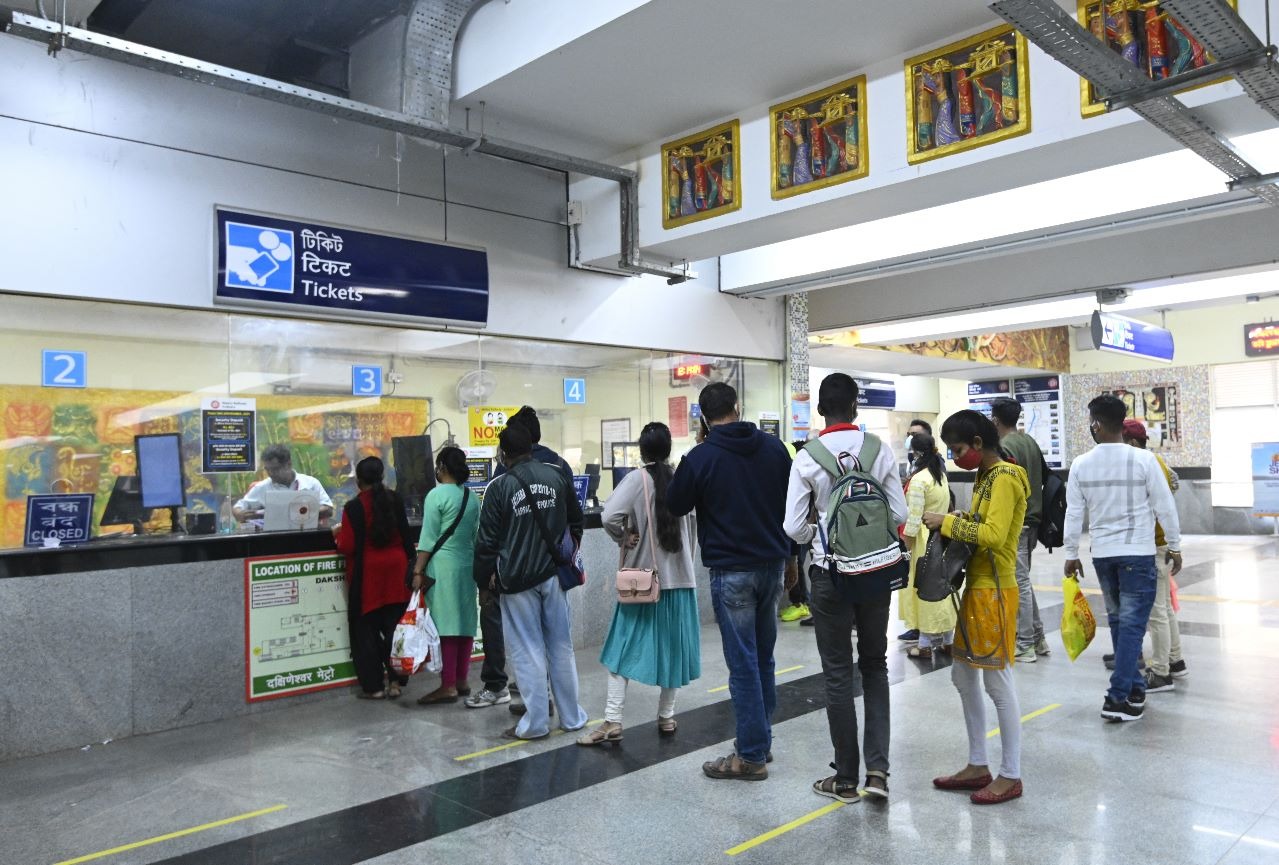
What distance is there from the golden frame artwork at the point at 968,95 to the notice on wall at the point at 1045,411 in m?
13.5

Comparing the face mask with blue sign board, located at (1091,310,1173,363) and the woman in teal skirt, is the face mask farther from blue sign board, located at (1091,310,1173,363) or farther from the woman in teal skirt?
blue sign board, located at (1091,310,1173,363)

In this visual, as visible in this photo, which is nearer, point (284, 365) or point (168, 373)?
point (168, 373)

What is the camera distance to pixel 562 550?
4660 millimetres

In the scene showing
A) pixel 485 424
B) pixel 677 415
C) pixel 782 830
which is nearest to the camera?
pixel 782 830

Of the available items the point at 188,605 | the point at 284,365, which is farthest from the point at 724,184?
the point at 188,605

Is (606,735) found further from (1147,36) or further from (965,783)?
(1147,36)

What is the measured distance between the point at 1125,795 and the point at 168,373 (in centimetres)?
509

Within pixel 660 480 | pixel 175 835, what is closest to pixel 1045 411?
pixel 660 480

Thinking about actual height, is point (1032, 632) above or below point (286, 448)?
below

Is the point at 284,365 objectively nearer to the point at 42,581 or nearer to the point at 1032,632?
the point at 42,581

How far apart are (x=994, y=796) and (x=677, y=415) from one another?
495cm

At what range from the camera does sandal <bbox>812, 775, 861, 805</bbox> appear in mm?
3676

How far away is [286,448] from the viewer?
5.76m

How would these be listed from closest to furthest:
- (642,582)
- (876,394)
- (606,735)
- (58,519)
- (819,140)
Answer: (642,582)
(606,735)
(58,519)
(819,140)
(876,394)
